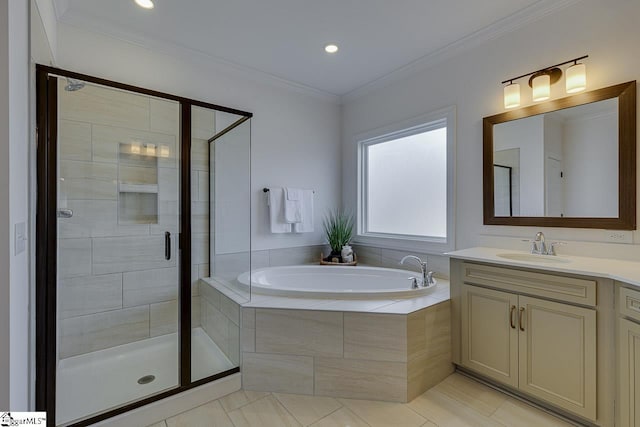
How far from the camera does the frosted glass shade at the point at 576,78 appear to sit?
6.28 ft

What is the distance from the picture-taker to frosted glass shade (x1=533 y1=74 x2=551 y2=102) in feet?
6.79

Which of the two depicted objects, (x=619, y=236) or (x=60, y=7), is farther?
(x=60, y=7)

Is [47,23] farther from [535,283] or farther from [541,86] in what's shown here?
[535,283]

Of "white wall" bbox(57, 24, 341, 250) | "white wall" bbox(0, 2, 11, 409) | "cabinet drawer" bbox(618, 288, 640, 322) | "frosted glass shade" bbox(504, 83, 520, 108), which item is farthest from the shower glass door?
"cabinet drawer" bbox(618, 288, 640, 322)

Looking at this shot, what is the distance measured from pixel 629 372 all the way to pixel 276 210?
2.71 meters

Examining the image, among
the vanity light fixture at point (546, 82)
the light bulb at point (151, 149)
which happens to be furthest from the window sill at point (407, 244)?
the light bulb at point (151, 149)

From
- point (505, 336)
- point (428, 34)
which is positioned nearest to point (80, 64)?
point (428, 34)

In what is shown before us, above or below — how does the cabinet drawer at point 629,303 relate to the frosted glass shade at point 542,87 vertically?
below

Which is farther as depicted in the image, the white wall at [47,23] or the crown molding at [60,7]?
the crown molding at [60,7]

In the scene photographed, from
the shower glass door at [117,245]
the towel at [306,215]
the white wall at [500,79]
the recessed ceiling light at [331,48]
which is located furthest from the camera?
the towel at [306,215]

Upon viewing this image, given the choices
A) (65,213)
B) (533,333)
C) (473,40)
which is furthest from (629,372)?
(65,213)

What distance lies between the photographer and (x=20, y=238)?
1.24m

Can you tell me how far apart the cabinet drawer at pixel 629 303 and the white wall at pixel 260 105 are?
258 cm

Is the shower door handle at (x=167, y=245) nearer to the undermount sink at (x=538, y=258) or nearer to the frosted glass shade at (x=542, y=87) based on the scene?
the undermount sink at (x=538, y=258)
